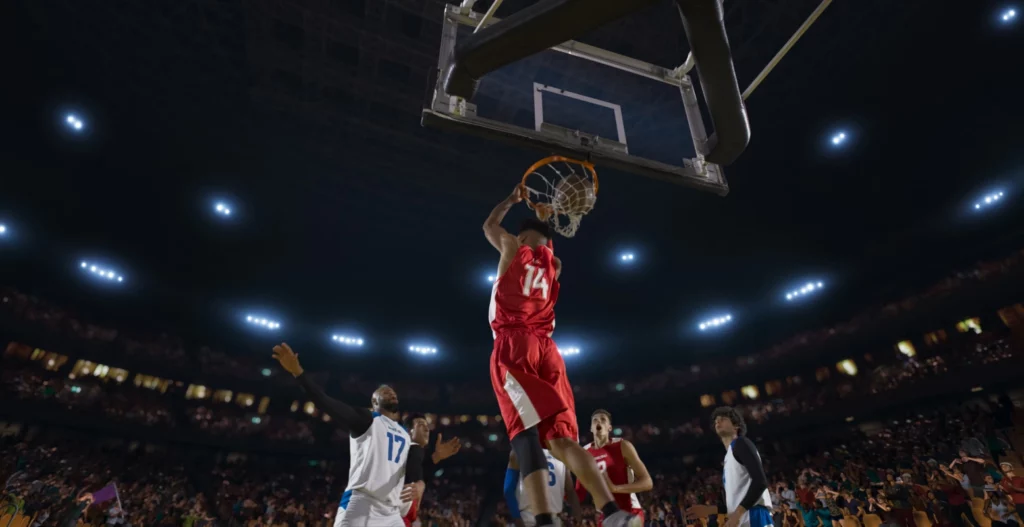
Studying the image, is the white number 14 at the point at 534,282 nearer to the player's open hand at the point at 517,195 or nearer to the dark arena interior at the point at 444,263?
the player's open hand at the point at 517,195

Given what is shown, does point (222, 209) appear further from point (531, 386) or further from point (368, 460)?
point (531, 386)

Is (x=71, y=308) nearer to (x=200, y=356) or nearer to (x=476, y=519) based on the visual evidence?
(x=200, y=356)

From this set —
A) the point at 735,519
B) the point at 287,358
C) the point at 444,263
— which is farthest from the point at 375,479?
the point at 444,263

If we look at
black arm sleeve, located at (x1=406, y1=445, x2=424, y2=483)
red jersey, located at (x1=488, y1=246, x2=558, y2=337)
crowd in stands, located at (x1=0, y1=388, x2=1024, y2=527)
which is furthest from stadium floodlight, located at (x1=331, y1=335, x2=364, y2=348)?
red jersey, located at (x1=488, y1=246, x2=558, y2=337)

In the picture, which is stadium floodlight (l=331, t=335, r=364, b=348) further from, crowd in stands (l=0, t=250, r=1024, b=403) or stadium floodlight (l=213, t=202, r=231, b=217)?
Result: stadium floodlight (l=213, t=202, r=231, b=217)

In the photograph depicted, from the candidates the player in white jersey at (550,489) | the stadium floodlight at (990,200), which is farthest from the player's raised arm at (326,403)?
the stadium floodlight at (990,200)

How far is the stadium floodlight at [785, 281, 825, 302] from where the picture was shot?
20.5 m

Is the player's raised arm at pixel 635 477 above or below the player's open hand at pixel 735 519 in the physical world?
above

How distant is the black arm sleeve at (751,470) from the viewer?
358 centimetres

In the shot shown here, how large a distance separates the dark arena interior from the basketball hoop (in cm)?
136

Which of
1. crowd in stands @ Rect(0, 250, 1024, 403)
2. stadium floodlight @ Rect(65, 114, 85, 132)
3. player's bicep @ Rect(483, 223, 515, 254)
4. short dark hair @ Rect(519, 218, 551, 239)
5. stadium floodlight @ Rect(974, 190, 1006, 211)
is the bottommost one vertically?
player's bicep @ Rect(483, 223, 515, 254)

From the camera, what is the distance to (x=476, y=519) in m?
19.2

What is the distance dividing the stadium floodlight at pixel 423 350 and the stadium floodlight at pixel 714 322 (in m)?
13.5

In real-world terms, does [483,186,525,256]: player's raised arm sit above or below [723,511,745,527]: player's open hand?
above
